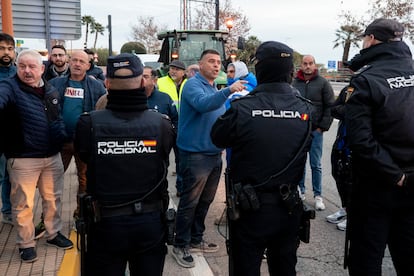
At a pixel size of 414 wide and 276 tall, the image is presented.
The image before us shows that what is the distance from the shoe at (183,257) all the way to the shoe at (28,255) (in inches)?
52.3

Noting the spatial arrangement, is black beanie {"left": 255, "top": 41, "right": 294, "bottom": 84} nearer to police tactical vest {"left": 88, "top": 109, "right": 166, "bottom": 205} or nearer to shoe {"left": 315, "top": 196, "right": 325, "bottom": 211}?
police tactical vest {"left": 88, "top": 109, "right": 166, "bottom": 205}

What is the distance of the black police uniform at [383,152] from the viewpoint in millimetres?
2646

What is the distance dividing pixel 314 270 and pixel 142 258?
2.01 m

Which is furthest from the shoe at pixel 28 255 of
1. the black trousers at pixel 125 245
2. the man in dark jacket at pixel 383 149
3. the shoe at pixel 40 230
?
the man in dark jacket at pixel 383 149

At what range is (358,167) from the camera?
114 inches

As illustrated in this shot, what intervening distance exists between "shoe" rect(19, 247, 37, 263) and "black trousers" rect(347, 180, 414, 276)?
2.84 metres

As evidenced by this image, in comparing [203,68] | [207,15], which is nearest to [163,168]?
[203,68]

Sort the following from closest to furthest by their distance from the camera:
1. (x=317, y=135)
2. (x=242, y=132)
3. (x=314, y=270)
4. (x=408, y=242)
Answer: (x=242, y=132) → (x=408, y=242) → (x=314, y=270) → (x=317, y=135)

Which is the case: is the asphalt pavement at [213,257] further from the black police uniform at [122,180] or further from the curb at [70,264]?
the black police uniform at [122,180]

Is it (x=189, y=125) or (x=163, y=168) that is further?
(x=189, y=125)

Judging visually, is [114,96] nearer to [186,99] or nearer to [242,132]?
[242,132]

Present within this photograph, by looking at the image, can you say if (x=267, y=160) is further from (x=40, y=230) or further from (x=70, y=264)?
(x=40, y=230)

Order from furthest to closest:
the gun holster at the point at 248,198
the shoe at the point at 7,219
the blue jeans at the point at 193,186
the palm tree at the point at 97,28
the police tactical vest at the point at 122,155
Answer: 1. the palm tree at the point at 97,28
2. the shoe at the point at 7,219
3. the blue jeans at the point at 193,186
4. the gun holster at the point at 248,198
5. the police tactical vest at the point at 122,155

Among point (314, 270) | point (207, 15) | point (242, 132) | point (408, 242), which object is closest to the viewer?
point (242, 132)
